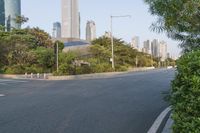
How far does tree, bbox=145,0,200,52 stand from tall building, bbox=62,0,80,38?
162356 millimetres

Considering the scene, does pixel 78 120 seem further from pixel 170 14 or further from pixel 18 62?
pixel 18 62

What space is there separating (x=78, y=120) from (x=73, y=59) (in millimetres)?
46550

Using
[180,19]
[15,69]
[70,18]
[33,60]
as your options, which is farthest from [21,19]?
[70,18]

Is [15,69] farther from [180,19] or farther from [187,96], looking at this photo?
[187,96]

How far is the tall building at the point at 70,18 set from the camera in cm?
17162

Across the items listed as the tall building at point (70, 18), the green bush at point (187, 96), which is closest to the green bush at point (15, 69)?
the green bush at point (187, 96)

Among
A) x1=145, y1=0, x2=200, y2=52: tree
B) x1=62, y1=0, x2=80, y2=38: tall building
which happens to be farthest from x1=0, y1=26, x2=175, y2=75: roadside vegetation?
x1=62, y1=0, x2=80, y2=38: tall building

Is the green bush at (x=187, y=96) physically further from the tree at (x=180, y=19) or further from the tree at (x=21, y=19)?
the tree at (x=21, y=19)

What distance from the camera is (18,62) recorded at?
58375mm

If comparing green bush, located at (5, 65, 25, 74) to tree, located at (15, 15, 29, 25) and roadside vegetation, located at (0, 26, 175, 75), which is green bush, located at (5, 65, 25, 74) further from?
tree, located at (15, 15, 29, 25)

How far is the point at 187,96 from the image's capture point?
5824 mm

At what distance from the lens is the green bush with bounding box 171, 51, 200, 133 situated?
18.7ft

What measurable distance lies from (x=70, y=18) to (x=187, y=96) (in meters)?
168

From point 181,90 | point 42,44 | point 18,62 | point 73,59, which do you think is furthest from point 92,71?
point 181,90
